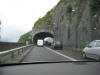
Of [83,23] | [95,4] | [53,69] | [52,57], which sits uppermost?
[95,4]

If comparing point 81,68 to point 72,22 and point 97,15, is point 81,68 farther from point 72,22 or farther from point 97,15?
point 72,22

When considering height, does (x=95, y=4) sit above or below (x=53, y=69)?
above

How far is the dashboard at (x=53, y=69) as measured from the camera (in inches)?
149

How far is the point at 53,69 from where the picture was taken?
13.5 ft

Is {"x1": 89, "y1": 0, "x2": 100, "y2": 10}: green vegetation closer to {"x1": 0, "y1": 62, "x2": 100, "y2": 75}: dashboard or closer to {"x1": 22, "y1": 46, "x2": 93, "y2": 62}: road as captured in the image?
{"x1": 22, "y1": 46, "x2": 93, "y2": 62}: road

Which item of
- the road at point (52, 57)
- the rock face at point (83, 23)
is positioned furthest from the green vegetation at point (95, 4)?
the road at point (52, 57)

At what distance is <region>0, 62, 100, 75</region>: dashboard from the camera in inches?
149

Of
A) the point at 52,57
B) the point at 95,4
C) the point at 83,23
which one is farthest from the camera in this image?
the point at 83,23

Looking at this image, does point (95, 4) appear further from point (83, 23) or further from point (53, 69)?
point (53, 69)

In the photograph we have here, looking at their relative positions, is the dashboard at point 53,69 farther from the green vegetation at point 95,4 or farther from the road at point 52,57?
the green vegetation at point 95,4

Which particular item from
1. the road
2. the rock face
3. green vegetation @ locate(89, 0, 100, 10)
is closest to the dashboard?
the road

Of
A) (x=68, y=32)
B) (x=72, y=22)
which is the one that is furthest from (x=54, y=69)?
(x=68, y=32)

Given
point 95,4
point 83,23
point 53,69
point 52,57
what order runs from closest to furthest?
point 53,69
point 52,57
point 95,4
point 83,23

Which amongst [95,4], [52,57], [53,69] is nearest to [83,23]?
[95,4]
